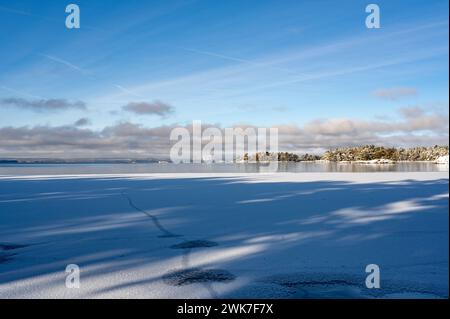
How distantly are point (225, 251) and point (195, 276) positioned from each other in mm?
1002

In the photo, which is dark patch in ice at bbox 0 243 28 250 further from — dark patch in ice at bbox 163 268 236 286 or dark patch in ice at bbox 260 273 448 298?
dark patch in ice at bbox 260 273 448 298

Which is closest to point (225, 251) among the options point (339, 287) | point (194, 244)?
point (194, 244)

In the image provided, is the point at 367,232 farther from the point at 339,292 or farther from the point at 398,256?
the point at 339,292

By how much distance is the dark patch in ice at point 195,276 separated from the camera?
3.65 m

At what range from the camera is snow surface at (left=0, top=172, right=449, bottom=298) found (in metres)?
3.48

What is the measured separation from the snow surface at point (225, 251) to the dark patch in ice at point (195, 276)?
0.01 m

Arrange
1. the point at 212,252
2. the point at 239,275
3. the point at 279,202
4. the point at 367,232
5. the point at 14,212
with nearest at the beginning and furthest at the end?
the point at 239,275, the point at 212,252, the point at 367,232, the point at 14,212, the point at 279,202

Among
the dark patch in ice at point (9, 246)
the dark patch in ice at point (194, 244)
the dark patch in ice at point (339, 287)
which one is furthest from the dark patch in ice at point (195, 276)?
the dark patch in ice at point (9, 246)

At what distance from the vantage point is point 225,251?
4766 millimetres

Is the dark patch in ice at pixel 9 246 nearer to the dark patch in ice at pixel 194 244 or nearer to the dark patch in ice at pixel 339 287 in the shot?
the dark patch in ice at pixel 194 244

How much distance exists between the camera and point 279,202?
32.3 ft

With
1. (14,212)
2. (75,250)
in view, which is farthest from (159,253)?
(14,212)

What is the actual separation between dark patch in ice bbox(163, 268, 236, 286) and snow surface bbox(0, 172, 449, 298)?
11 mm
